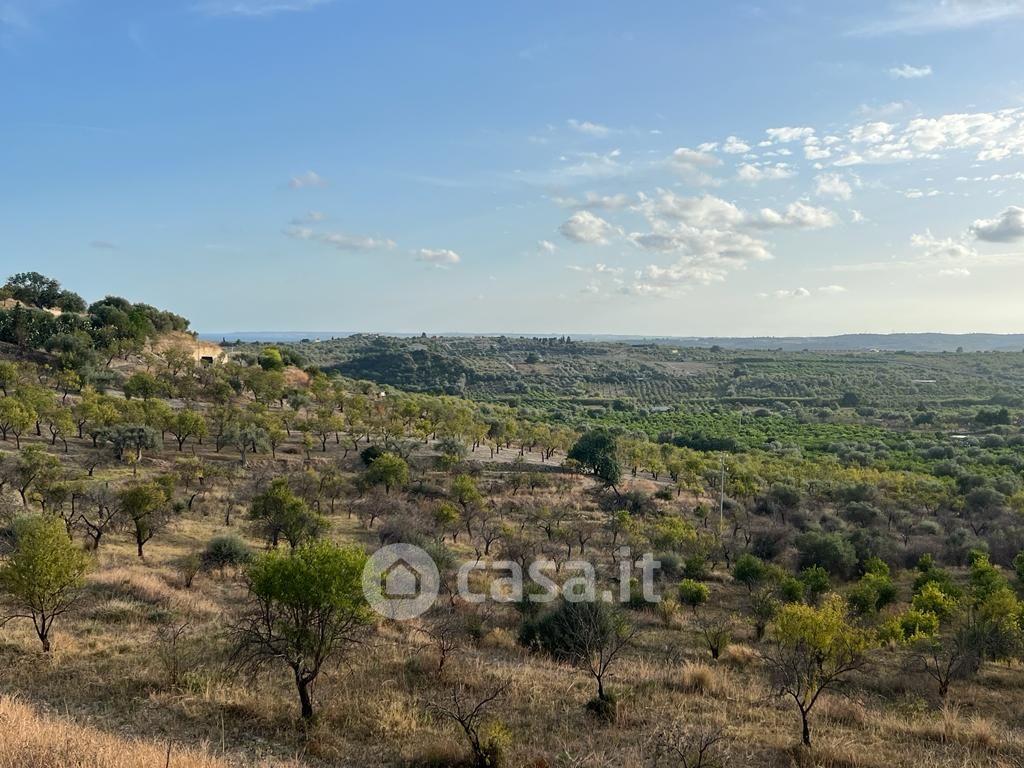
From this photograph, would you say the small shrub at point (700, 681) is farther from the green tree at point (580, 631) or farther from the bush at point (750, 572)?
the bush at point (750, 572)

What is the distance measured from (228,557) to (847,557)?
26.2 meters

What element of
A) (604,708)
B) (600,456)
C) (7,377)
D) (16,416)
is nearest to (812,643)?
(604,708)

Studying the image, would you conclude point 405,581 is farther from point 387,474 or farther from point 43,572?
point 387,474

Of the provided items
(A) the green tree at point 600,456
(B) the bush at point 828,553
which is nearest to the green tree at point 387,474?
(A) the green tree at point 600,456

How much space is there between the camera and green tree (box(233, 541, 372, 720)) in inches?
411

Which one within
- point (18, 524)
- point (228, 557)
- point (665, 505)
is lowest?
point (665, 505)

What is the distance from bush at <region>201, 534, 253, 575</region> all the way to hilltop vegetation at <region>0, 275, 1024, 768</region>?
76 mm

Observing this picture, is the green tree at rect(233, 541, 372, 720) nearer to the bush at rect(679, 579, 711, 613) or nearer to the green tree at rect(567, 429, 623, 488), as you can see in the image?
the bush at rect(679, 579, 711, 613)

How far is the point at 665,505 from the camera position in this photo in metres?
42.0

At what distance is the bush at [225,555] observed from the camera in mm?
21508

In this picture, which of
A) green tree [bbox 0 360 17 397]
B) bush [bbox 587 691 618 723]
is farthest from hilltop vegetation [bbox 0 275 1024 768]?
green tree [bbox 0 360 17 397]

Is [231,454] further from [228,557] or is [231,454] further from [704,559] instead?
[704,559]

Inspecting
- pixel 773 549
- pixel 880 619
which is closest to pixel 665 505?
pixel 773 549

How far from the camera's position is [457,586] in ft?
71.2
